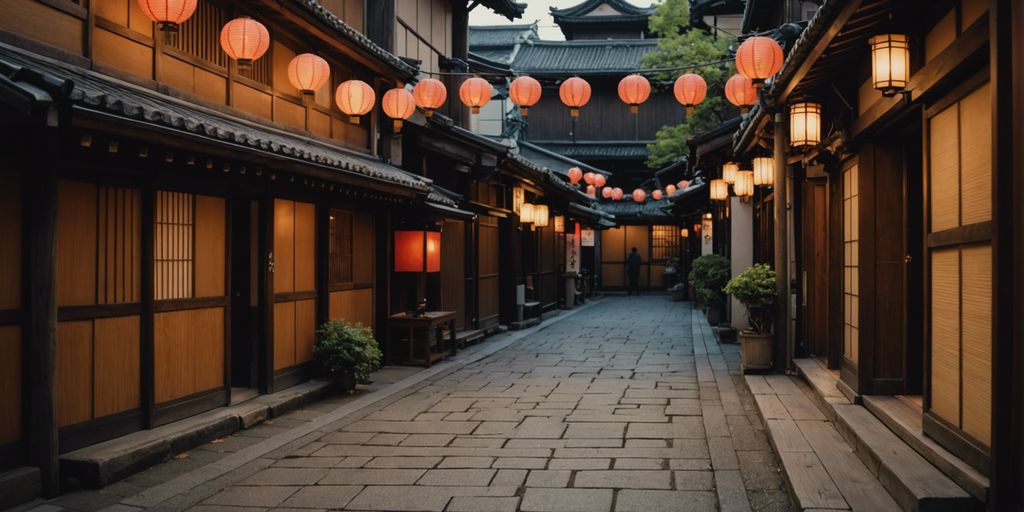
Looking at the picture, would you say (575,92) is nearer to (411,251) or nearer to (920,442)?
(411,251)

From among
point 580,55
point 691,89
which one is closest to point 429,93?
point 691,89

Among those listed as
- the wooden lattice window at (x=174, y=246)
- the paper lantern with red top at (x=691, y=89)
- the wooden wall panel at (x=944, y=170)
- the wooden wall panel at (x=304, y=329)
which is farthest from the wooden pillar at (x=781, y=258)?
the wooden lattice window at (x=174, y=246)

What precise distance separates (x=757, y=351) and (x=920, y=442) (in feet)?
22.7

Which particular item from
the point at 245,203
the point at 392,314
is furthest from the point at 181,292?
the point at 392,314

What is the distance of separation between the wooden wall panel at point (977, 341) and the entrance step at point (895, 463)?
0.47 m

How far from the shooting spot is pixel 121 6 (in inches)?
372

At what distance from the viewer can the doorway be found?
471 inches

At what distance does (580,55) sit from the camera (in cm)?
5281

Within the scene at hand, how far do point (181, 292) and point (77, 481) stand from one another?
292 cm

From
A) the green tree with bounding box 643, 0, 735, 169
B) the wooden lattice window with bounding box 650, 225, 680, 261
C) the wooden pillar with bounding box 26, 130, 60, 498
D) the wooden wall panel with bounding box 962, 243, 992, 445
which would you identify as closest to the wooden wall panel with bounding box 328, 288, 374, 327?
the wooden pillar with bounding box 26, 130, 60, 498

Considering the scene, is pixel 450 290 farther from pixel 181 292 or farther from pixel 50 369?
pixel 50 369

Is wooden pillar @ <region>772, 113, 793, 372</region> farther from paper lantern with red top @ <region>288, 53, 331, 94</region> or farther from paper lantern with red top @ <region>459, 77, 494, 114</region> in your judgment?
paper lantern with red top @ <region>288, 53, 331, 94</region>

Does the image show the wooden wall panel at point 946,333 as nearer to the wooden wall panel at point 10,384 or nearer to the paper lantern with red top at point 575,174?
the wooden wall panel at point 10,384

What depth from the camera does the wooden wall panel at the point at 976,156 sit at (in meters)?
5.86
